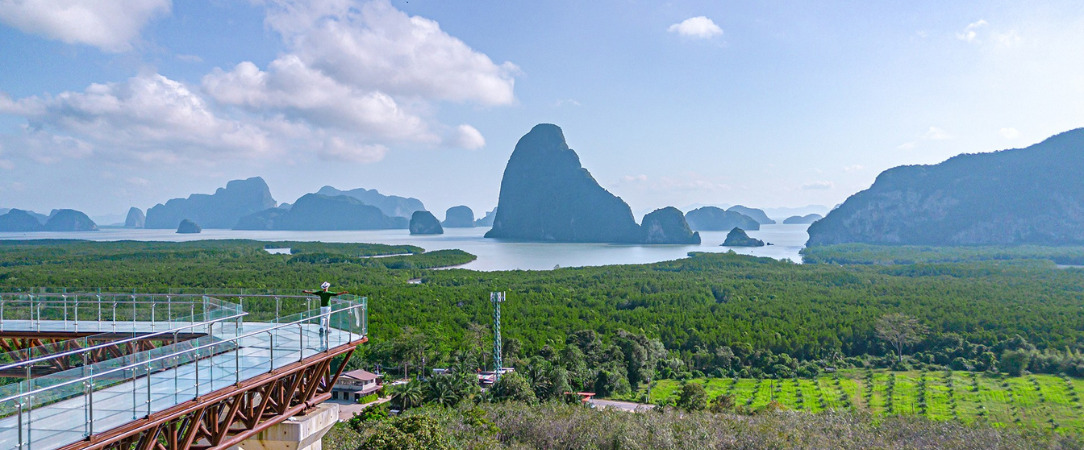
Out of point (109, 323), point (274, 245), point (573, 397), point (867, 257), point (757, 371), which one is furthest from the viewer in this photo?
point (274, 245)

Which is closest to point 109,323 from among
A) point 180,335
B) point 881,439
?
point 180,335

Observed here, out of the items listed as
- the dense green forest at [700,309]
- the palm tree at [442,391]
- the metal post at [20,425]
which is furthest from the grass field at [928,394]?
the metal post at [20,425]

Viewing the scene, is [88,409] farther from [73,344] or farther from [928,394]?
[928,394]

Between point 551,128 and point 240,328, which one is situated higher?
point 551,128

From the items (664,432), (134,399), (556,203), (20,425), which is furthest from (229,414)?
(556,203)

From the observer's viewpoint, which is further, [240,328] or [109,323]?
[109,323]

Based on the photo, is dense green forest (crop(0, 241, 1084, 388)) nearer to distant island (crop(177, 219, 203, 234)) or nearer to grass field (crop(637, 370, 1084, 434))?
grass field (crop(637, 370, 1084, 434))

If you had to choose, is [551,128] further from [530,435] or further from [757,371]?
[530,435]
